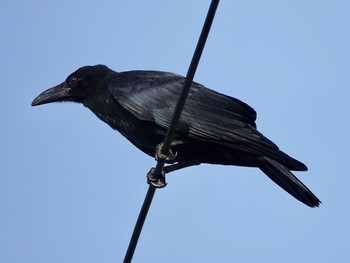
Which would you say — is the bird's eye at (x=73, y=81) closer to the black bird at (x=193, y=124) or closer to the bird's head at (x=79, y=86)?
the bird's head at (x=79, y=86)

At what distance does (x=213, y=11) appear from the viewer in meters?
4.72

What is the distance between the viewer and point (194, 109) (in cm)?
753

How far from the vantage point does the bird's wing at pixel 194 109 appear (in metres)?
7.16

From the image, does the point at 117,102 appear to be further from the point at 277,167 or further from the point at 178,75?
the point at 277,167

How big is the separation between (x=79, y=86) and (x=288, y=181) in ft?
9.66

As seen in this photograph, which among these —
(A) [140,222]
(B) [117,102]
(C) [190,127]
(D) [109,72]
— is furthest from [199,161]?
(A) [140,222]

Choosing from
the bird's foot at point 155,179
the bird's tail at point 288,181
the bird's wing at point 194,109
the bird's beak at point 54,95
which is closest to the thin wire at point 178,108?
the bird's foot at point 155,179

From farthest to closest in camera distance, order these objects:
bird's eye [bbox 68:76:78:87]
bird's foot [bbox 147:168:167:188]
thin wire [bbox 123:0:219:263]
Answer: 1. bird's eye [bbox 68:76:78:87]
2. bird's foot [bbox 147:168:167:188]
3. thin wire [bbox 123:0:219:263]

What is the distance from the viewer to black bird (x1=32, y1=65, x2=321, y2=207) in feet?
23.3

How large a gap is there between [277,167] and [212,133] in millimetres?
713

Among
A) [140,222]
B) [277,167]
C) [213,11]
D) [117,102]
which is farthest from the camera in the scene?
[117,102]

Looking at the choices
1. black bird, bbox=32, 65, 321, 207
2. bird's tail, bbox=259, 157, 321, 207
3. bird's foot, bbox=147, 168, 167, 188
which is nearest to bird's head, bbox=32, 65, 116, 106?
black bird, bbox=32, 65, 321, 207

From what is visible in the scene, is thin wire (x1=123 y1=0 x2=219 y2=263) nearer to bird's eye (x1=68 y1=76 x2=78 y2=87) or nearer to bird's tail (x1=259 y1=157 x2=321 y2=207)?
bird's tail (x1=259 y1=157 x2=321 y2=207)

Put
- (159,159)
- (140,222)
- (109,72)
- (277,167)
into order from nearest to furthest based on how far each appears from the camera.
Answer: (140,222), (159,159), (277,167), (109,72)
